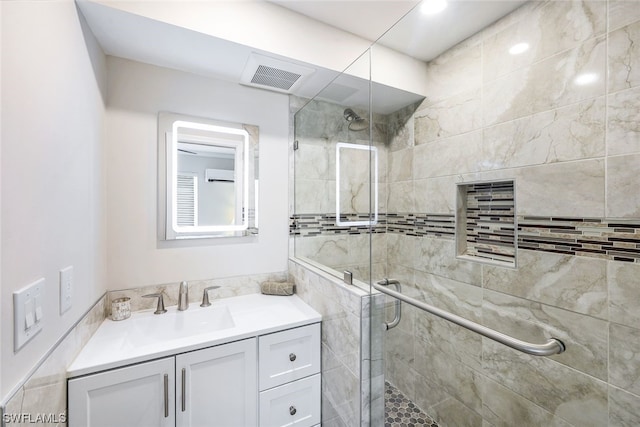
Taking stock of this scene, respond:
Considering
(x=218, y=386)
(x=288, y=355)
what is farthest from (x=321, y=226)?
(x=218, y=386)

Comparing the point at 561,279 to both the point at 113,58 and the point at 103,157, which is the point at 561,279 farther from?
the point at 113,58

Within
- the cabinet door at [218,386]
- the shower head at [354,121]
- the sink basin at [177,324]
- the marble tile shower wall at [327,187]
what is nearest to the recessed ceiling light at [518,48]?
the marble tile shower wall at [327,187]

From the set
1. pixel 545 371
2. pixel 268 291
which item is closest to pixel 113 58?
pixel 268 291

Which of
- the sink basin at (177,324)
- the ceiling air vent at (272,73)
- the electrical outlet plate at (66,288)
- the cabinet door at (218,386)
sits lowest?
the cabinet door at (218,386)

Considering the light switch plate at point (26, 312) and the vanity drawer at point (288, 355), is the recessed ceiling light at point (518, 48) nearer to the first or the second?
the vanity drawer at point (288, 355)

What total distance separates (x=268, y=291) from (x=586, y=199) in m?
1.67

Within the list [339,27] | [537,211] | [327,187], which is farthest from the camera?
[327,187]

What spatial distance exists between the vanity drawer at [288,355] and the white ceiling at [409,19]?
5.46ft

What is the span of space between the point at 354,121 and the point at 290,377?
1.58 m

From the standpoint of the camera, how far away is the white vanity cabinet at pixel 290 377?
50.9 inches

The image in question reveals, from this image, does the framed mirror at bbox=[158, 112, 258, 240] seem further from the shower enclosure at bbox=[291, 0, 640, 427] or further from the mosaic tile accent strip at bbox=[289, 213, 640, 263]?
the mosaic tile accent strip at bbox=[289, 213, 640, 263]

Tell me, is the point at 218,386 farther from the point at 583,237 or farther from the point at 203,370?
the point at 583,237

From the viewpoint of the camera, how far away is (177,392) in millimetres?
1125

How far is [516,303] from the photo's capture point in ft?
3.33
